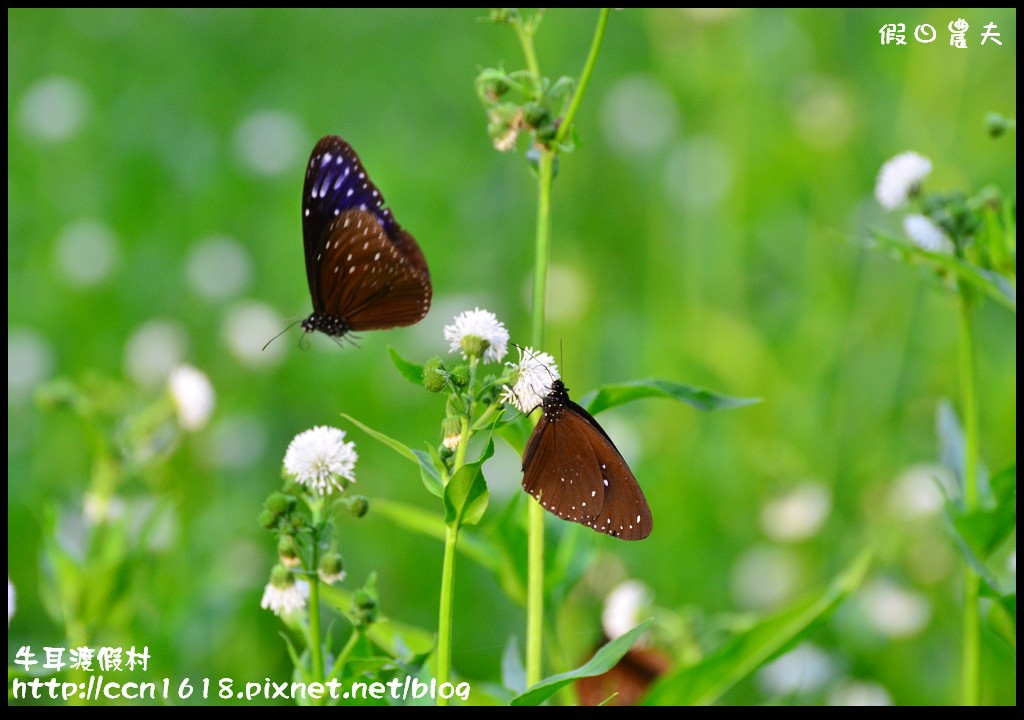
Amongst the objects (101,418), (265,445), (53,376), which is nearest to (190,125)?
(53,376)

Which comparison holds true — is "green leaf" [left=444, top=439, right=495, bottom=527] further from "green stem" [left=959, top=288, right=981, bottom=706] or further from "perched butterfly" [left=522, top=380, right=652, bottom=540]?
"green stem" [left=959, top=288, right=981, bottom=706]

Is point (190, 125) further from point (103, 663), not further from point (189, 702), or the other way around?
point (103, 663)

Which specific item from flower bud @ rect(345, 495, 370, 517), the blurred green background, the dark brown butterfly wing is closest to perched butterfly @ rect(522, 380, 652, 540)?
flower bud @ rect(345, 495, 370, 517)

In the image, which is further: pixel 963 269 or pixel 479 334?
pixel 963 269

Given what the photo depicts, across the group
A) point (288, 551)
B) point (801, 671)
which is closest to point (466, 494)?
point (288, 551)

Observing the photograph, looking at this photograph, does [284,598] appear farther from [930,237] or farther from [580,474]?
[930,237]

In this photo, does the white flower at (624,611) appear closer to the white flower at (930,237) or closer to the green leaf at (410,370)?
the white flower at (930,237)

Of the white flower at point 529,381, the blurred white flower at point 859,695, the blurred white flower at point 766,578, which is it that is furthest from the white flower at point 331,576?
the blurred white flower at point 766,578
